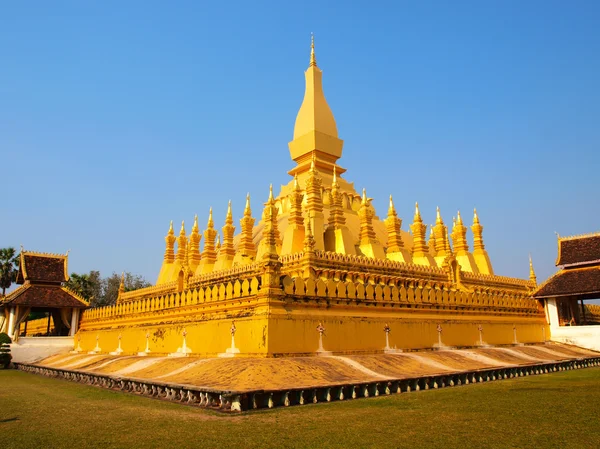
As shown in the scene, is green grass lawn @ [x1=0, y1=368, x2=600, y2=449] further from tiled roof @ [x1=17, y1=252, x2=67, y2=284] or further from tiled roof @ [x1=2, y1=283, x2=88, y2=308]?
tiled roof @ [x1=17, y1=252, x2=67, y2=284]

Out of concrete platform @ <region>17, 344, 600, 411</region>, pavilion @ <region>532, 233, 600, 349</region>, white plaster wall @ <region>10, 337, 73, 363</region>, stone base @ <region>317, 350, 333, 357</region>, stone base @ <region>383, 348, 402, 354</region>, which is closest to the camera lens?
concrete platform @ <region>17, 344, 600, 411</region>

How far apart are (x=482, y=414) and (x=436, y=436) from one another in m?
1.96

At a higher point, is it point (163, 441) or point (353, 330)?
point (353, 330)

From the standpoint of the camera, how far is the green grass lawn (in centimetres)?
604

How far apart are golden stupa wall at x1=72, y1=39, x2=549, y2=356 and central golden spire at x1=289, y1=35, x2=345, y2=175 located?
0.28ft

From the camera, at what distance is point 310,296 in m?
12.6

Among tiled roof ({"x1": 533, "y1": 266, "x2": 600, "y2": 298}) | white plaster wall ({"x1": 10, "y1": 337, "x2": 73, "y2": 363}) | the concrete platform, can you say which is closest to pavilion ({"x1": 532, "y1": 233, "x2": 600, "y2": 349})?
tiled roof ({"x1": 533, "y1": 266, "x2": 600, "y2": 298})

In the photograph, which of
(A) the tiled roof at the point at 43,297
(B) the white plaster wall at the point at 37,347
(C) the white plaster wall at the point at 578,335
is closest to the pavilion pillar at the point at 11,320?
(A) the tiled roof at the point at 43,297

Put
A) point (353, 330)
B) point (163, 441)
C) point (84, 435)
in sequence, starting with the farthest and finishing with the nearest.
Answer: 1. point (353, 330)
2. point (84, 435)
3. point (163, 441)

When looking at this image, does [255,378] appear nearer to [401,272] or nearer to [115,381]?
[115,381]

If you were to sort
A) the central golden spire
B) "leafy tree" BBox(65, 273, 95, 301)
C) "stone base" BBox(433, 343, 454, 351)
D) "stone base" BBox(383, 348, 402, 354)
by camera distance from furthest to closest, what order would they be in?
"leafy tree" BBox(65, 273, 95, 301) < the central golden spire < "stone base" BBox(433, 343, 454, 351) < "stone base" BBox(383, 348, 402, 354)

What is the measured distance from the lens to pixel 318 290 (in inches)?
508

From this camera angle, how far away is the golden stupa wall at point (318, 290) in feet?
40.4

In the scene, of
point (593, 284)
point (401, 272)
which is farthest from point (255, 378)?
point (593, 284)
